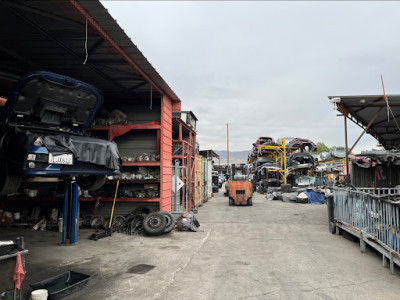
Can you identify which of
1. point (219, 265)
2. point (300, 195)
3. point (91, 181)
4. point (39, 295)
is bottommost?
point (219, 265)

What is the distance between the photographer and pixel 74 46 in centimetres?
619

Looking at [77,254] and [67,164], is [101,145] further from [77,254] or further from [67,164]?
[77,254]

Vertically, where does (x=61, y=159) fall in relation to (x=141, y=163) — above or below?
below

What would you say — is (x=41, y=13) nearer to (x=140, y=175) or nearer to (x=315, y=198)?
(x=140, y=175)

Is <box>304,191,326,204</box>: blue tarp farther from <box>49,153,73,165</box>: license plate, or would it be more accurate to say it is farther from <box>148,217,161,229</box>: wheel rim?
<box>49,153,73,165</box>: license plate

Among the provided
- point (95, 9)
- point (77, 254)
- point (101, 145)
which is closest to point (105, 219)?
point (77, 254)

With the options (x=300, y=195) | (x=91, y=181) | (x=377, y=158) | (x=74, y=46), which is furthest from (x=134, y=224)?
(x=300, y=195)

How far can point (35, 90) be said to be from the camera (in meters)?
4.15

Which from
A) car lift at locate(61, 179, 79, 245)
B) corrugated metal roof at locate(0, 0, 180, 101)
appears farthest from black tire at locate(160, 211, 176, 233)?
corrugated metal roof at locate(0, 0, 180, 101)

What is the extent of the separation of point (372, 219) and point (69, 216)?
275 inches

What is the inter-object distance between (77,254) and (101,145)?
2.75 metres

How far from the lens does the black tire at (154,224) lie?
7719 millimetres

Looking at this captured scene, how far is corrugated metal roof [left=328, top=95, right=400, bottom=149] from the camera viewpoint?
8.93 metres

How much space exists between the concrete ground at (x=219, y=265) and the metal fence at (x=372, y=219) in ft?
1.11
